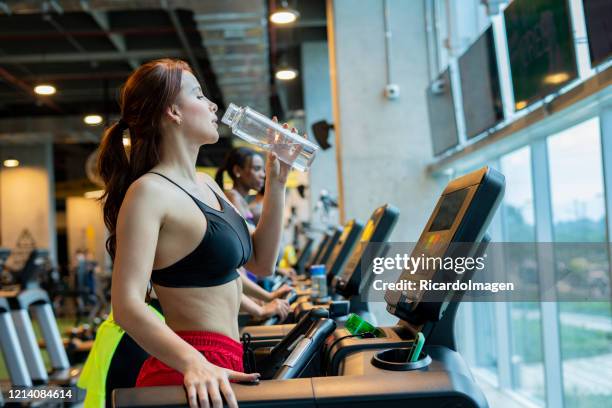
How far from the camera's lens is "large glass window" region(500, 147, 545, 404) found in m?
4.20

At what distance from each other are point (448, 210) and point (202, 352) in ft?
2.02

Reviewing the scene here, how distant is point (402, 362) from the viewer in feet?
4.57

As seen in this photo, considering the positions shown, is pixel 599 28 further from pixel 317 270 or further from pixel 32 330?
pixel 32 330

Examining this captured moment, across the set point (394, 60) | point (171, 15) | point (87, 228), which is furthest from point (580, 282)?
point (87, 228)

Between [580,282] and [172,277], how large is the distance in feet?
8.82

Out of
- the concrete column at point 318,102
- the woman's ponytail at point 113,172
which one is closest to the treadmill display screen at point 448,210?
the woman's ponytail at point 113,172

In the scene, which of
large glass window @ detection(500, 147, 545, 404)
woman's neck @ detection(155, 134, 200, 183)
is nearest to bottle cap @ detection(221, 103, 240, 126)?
woman's neck @ detection(155, 134, 200, 183)

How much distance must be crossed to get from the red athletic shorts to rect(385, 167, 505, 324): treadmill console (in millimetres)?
383

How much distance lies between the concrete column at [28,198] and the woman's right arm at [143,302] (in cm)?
1523

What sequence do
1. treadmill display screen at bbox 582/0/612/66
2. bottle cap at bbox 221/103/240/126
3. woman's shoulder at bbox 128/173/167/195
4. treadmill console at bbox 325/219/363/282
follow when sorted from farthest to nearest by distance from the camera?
treadmill console at bbox 325/219/363/282 → treadmill display screen at bbox 582/0/612/66 → bottle cap at bbox 221/103/240/126 → woman's shoulder at bbox 128/173/167/195

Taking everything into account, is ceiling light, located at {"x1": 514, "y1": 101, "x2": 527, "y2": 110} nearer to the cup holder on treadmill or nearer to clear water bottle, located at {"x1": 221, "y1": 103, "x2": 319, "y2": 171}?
clear water bottle, located at {"x1": 221, "y1": 103, "x2": 319, "y2": 171}

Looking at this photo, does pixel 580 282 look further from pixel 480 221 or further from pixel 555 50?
pixel 480 221

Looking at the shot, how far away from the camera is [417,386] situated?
3.91 feet

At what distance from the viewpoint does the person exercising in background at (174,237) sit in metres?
1.27
